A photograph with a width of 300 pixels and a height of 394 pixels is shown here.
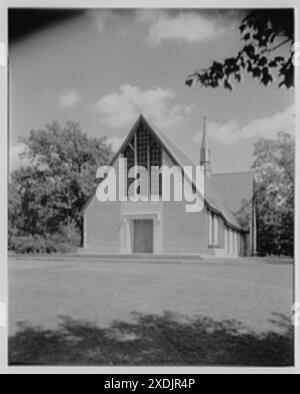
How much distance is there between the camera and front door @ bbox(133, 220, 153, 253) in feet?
15.0

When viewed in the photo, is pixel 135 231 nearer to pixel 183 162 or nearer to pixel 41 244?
pixel 183 162

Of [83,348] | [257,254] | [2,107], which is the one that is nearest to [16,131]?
[2,107]

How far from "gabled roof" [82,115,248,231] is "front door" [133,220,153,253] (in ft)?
2.11

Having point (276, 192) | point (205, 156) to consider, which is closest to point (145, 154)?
point (205, 156)

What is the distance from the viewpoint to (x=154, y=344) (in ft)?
12.8

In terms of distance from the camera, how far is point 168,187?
14.3 ft

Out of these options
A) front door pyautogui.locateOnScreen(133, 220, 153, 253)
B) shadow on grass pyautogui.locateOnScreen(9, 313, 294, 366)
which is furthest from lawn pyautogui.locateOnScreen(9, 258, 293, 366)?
front door pyautogui.locateOnScreen(133, 220, 153, 253)

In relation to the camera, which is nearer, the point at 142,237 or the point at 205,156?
the point at 205,156

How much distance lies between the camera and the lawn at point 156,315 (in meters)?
3.86

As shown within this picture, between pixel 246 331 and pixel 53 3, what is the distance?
381 centimetres

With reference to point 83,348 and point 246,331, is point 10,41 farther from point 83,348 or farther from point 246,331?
point 246,331

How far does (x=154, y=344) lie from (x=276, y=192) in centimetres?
203

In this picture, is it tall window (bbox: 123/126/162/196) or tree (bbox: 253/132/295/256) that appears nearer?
tree (bbox: 253/132/295/256)

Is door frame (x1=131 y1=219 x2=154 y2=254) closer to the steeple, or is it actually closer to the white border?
the steeple
